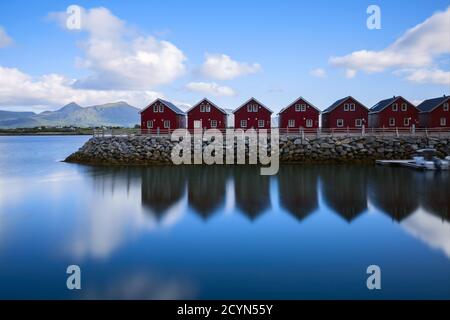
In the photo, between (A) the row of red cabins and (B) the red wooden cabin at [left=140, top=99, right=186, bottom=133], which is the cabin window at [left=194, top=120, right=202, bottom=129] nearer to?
(A) the row of red cabins

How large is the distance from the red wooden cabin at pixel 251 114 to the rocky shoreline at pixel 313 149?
19.1 feet

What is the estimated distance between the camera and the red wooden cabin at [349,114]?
45.7 metres

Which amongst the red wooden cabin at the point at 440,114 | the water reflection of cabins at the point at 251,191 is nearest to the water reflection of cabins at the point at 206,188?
the water reflection of cabins at the point at 251,191

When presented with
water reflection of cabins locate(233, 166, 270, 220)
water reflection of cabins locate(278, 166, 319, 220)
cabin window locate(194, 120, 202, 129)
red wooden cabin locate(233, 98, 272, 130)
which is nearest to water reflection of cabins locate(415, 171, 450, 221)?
water reflection of cabins locate(278, 166, 319, 220)

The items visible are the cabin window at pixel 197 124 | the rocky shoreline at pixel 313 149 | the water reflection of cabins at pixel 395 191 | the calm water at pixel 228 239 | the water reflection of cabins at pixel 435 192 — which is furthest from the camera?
the cabin window at pixel 197 124

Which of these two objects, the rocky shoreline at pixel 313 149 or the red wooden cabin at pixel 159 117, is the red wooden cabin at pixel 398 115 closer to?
the rocky shoreline at pixel 313 149

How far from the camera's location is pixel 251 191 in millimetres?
23312

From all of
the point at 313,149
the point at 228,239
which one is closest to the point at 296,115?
the point at 313,149

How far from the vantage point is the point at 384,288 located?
9.27 m

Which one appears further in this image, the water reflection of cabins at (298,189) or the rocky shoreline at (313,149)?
Answer: the rocky shoreline at (313,149)

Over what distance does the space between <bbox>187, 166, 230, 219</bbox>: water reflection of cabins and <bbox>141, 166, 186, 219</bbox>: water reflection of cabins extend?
0.73m

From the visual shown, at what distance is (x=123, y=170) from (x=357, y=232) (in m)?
24.4
